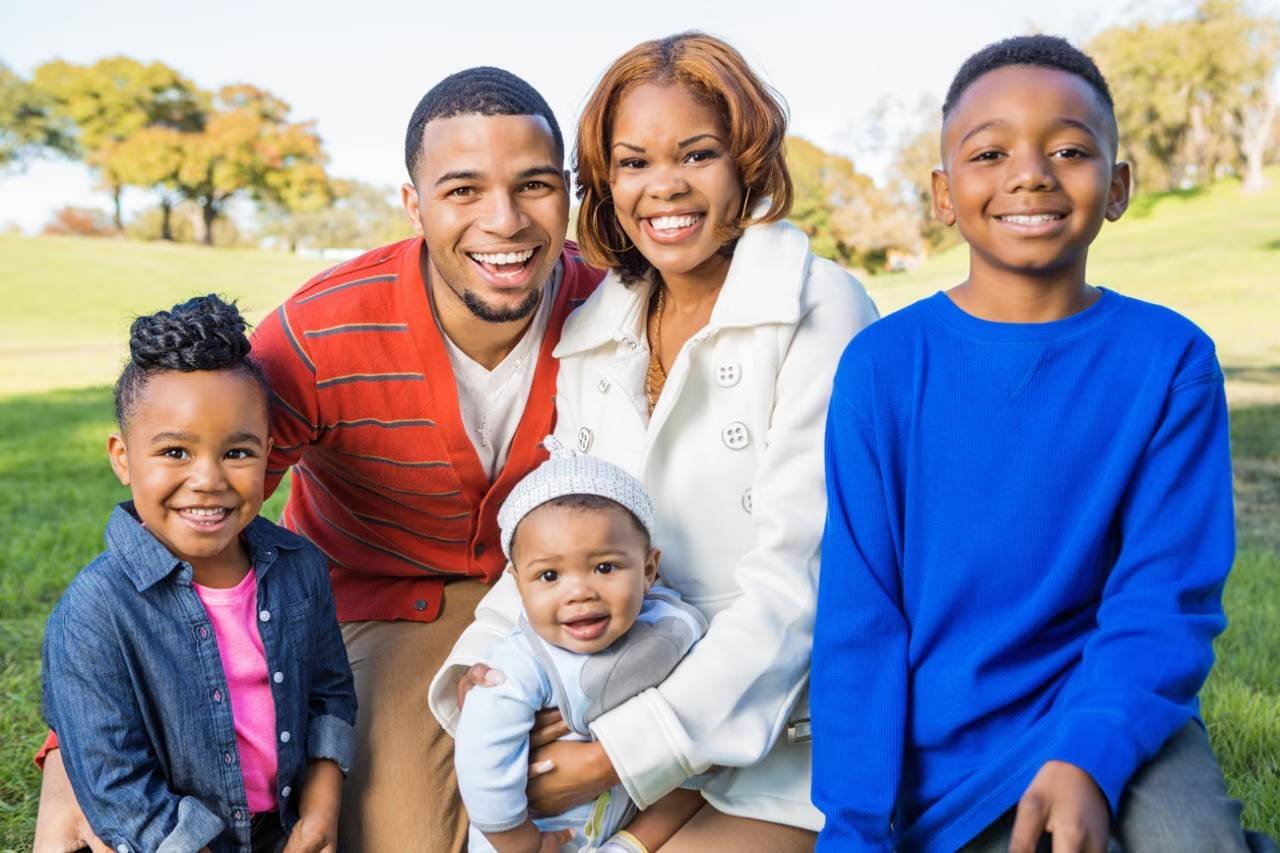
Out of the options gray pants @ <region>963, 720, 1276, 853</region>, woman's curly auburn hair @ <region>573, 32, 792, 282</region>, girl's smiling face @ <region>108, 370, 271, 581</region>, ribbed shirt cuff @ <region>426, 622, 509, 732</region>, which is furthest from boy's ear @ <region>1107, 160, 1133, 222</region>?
girl's smiling face @ <region>108, 370, 271, 581</region>

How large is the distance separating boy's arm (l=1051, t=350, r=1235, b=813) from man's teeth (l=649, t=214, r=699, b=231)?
1.11 metres

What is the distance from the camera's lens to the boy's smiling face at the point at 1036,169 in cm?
207

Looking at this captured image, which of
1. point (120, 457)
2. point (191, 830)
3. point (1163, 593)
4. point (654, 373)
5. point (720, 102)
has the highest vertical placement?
point (720, 102)

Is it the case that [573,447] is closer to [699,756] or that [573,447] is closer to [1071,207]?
[699,756]

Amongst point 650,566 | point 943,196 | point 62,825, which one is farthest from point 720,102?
point 62,825

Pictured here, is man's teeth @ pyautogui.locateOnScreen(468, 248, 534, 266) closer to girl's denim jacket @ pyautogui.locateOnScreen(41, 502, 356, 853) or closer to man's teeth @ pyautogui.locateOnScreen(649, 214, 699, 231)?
man's teeth @ pyautogui.locateOnScreen(649, 214, 699, 231)

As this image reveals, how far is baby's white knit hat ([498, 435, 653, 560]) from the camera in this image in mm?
2350

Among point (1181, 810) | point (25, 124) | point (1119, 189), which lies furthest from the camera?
point (25, 124)

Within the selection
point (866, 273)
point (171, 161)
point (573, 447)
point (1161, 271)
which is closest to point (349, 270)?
point (573, 447)

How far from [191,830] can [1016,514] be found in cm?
168

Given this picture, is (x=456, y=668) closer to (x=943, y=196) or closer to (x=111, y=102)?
(x=943, y=196)

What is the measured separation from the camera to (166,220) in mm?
48781

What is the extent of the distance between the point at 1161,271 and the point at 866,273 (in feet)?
33.7

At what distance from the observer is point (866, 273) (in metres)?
30.6
